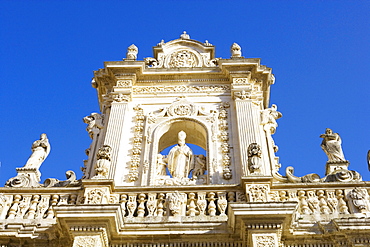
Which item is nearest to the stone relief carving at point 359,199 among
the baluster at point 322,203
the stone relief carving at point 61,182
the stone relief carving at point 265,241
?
the baluster at point 322,203

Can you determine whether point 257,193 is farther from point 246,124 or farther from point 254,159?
point 246,124

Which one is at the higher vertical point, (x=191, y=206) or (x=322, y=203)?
(x=322, y=203)

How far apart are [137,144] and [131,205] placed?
2.50 m

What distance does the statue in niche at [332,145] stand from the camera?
11934 millimetres

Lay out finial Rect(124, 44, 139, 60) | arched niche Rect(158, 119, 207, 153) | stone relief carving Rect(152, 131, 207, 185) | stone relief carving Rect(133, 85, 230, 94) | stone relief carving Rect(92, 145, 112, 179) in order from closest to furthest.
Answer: stone relief carving Rect(92, 145, 112, 179)
stone relief carving Rect(152, 131, 207, 185)
arched niche Rect(158, 119, 207, 153)
stone relief carving Rect(133, 85, 230, 94)
finial Rect(124, 44, 139, 60)

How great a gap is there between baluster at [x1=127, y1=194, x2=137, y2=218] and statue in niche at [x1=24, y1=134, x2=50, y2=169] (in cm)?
283

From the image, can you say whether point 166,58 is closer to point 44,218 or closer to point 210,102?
point 210,102

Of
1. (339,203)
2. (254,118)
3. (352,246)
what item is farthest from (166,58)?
(352,246)

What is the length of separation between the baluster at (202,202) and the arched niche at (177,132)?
5.51 feet

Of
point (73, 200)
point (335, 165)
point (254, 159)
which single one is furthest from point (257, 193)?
point (73, 200)

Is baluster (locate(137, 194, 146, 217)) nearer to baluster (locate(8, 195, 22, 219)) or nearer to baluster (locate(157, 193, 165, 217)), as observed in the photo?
baluster (locate(157, 193, 165, 217))

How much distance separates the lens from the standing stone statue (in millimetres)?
12208

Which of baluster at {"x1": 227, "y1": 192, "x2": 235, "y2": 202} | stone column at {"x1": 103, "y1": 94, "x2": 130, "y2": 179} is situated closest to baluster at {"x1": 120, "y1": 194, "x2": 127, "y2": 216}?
stone column at {"x1": 103, "y1": 94, "x2": 130, "y2": 179}

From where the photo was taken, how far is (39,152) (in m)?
12.3
